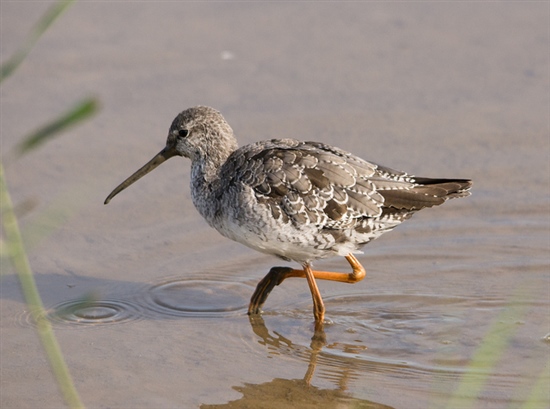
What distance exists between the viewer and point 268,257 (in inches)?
327

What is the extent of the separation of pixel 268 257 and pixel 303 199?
60.5 inches

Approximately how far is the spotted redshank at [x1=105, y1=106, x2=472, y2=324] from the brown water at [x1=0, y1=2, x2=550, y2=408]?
0.66 m

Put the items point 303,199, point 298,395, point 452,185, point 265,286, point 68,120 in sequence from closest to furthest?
point 68,120
point 298,395
point 303,199
point 452,185
point 265,286

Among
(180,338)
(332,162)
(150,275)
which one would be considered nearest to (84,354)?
(180,338)

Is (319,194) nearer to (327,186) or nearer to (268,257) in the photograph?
(327,186)

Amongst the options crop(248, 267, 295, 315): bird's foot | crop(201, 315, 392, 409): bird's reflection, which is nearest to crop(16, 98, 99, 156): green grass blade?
crop(201, 315, 392, 409): bird's reflection

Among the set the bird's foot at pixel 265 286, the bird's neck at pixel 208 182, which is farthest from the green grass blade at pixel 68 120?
A: the bird's foot at pixel 265 286

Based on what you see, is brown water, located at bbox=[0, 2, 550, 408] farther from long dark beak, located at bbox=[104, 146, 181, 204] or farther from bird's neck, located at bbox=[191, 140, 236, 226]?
bird's neck, located at bbox=[191, 140, 236, 226]

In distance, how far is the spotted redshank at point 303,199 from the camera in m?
6.86

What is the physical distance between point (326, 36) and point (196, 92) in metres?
1.95

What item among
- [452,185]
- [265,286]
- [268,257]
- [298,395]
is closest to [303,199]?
[265,286]

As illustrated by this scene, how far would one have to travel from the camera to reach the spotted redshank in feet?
22.5

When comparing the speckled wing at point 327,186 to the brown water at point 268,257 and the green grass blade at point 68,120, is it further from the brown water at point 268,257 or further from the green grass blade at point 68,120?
the green grass blade at point 68,120

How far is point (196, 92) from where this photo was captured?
33.9ft
